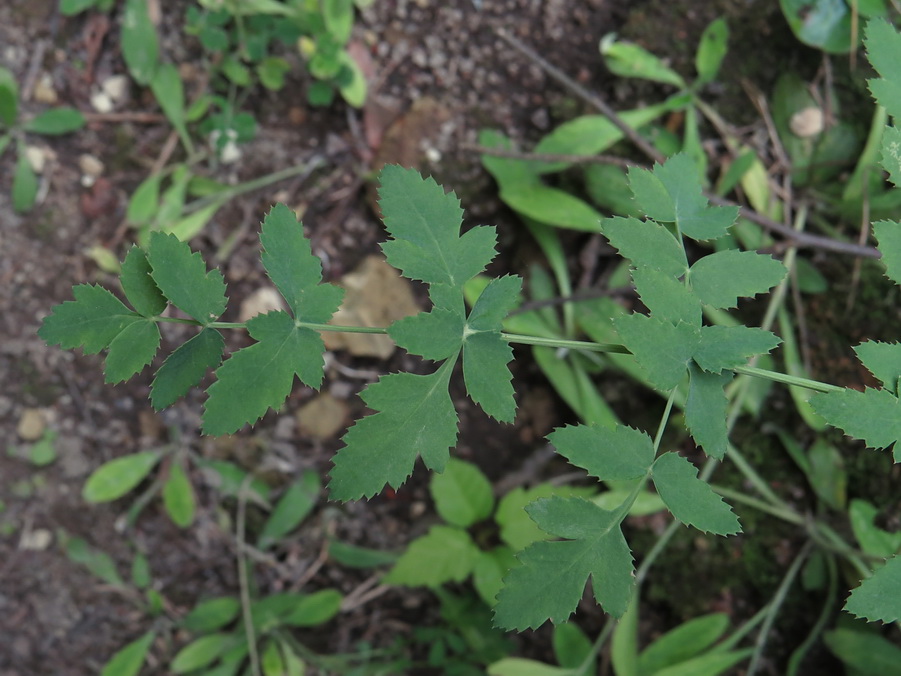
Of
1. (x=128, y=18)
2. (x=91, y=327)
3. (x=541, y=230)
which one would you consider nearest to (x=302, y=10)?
(x=128, y=18)

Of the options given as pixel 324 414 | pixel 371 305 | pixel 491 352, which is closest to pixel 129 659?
pixel 324 414

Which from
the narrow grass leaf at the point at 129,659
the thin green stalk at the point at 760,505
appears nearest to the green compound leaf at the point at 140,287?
the thin green stalk at the point at 760,505

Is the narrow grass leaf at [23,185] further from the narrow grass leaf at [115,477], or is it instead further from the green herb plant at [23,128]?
the narrow grass leaf at [115,477]

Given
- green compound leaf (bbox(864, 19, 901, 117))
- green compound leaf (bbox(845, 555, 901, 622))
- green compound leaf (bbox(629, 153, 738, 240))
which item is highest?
green compound leaf (bbox(864, 19, 901, 117))

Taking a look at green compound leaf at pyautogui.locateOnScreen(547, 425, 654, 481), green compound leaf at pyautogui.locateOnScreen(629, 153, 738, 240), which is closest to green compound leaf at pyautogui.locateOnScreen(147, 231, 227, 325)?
green compound leaf at pyautogui.locateOnScreen(547, 425, 654, 481)

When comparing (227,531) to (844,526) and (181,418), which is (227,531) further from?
(844,526)

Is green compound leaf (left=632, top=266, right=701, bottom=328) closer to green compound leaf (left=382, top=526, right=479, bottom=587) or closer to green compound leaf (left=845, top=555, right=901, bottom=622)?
green compound leaf (left=845, top=555, right=901, bottom=622)
